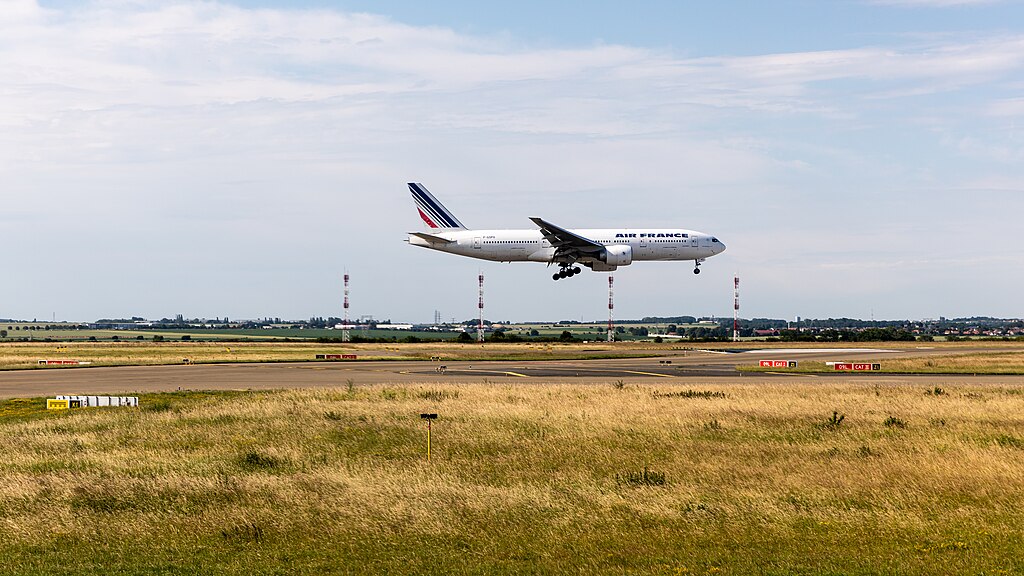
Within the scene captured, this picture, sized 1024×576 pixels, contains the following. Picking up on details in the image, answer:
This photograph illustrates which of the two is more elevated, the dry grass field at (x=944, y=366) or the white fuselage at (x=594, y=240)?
the white fuselage at (x=594, y=240)

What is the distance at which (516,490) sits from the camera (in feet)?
60.8

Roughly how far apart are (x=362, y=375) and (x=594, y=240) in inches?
1148

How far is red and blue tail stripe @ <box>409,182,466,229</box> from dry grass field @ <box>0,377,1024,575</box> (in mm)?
54826

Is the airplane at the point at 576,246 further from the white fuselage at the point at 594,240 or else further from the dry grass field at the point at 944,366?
the dry grass field at the point at 944,366

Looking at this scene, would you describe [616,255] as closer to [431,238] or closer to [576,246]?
[576,246]

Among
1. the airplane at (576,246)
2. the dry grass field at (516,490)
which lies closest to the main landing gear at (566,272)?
the airplane at (576,246)

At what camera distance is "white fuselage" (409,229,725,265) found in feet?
256

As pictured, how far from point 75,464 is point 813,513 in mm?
15553

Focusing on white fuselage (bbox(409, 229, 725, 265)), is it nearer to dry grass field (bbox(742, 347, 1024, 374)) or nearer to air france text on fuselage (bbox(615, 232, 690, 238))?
air france text on fuselage (bbox(615, 232, 690, 238))

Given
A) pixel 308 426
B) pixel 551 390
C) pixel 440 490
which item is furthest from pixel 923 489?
pixel 551 390

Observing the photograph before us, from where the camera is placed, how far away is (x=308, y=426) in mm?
28703

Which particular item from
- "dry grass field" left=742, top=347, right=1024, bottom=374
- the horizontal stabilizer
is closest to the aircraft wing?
the horizontal stabilizer

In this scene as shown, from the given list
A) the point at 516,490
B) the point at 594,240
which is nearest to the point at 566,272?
the point at 594,240

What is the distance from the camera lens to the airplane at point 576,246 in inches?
3029
